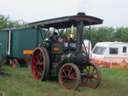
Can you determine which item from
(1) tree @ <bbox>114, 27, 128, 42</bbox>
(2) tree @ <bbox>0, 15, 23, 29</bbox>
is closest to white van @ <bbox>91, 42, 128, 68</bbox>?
(2) tree @ <bbox>0, 15, 23, 29</bbox>

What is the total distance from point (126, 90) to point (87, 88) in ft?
3.96

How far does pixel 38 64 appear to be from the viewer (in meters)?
15.0

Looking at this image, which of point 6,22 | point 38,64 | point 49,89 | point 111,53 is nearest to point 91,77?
point 49,89

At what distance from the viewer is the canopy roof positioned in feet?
43.1

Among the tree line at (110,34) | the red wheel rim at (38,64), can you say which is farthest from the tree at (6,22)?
the red wheel rim at (38,64)

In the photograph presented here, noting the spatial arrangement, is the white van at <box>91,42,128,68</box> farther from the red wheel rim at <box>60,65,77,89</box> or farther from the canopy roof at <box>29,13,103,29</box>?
the red wheel rim at <box>60,65,77,89</box>

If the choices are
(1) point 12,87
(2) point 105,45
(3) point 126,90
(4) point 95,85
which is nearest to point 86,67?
(4) point 95,85

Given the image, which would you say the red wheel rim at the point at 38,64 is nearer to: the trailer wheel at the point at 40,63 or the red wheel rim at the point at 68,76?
the trailer wheel at the point at 40,63

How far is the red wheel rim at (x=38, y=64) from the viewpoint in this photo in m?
14.9

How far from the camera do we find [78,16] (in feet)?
42.9

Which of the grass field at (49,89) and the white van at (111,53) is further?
the white van at (111,53)

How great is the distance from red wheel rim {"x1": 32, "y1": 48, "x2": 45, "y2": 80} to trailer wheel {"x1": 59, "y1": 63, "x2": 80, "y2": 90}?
5.35 ft

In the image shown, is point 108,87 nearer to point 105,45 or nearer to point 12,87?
point 12,87

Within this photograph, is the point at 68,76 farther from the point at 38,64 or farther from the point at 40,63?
the point at 38,64
